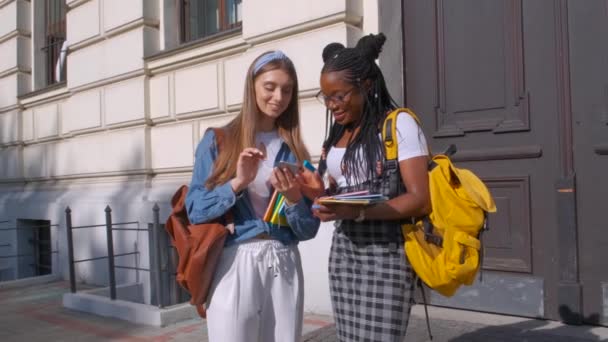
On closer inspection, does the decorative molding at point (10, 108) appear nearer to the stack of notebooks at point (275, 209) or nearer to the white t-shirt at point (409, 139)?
the stack of notebooks at point (275, 209)

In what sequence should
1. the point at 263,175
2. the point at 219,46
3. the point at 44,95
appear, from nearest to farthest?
the point at 263,175
the point at 219,46
the point at 44,95

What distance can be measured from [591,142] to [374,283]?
2.81 m

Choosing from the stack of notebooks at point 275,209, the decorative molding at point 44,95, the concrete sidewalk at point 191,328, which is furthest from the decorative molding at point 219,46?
the stack of notebooks at point 275,209

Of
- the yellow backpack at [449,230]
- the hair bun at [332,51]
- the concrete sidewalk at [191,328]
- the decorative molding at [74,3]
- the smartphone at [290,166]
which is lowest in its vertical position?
the concrete sidewalk at [191,328]

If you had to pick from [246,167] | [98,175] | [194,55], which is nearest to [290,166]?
[246,167]

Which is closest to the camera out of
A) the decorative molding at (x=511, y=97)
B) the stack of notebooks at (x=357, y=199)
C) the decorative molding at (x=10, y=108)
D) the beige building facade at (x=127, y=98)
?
the stack of notebooks at (x=357, y=199)

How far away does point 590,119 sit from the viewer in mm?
4125

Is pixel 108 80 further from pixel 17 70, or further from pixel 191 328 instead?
pixel 191 328

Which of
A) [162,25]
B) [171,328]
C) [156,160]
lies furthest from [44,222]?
[171,328]

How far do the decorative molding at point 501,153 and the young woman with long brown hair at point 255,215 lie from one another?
2.67m

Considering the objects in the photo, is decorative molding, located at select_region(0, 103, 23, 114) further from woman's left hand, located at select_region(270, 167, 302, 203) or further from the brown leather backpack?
woman's left hand, located at select_region(270, 167, 302, 203)

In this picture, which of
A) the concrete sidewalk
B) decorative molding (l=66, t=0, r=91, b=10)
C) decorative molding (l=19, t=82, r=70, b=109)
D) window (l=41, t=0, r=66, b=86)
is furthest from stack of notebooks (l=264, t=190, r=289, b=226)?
window (l=41, t=0, r=66, b=86)

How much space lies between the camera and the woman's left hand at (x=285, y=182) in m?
2.07

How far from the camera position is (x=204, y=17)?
7.32m
